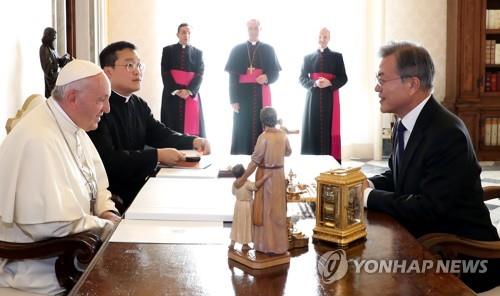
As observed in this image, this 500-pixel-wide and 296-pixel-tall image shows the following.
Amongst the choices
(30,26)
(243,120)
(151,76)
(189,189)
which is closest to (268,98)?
(243,120)

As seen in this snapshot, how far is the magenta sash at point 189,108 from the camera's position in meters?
7.46

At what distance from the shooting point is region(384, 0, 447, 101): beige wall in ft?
29.3

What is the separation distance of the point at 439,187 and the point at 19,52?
9.73 feet

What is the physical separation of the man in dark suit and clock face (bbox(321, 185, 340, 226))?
49 cm

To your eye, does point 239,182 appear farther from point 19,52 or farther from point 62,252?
point 19,52

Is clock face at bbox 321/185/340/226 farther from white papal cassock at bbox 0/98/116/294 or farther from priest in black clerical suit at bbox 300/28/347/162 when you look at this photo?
priest in black clerical suit at bbox 300/28/347/162

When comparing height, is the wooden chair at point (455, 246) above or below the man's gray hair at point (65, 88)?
below

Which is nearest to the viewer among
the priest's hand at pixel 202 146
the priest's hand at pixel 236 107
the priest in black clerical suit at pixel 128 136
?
the priest in black clerical suit at pixel 128 136

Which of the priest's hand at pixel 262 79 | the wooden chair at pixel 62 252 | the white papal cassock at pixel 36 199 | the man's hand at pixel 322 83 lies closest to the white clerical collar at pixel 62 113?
the white papal cassock at pixel 36 199

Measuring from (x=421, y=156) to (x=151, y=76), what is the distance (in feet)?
22.1

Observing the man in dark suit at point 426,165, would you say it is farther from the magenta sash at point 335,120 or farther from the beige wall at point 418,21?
the beige wall at point 418,21

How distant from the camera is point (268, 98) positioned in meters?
7.58

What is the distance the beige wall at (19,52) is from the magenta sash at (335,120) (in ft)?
12.0

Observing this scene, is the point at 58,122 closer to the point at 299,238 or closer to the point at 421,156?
the point at 299,238
